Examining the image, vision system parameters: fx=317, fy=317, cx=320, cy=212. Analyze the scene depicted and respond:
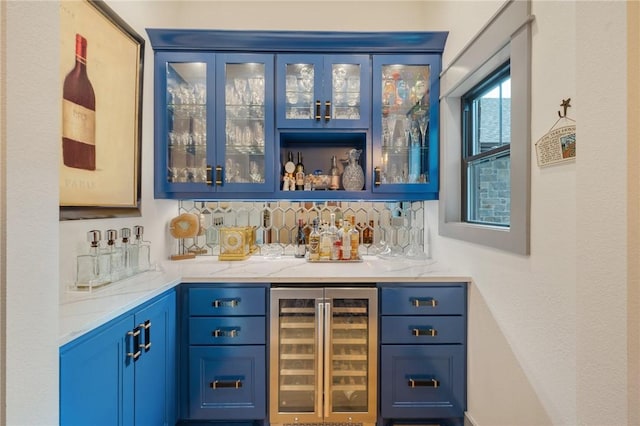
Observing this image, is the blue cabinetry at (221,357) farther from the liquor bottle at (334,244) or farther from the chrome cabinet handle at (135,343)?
the liquor bottle at (334,244)

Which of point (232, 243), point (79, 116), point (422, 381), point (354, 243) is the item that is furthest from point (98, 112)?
point (422, 381)

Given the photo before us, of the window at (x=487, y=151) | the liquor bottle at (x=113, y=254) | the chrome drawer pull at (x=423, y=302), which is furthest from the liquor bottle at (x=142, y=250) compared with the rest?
the window at (x=487, y=151)

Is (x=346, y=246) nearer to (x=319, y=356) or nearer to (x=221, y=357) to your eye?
(x=319, y=356)

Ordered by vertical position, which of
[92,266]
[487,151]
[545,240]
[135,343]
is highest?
[487,151]

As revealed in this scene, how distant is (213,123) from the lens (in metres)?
2.16

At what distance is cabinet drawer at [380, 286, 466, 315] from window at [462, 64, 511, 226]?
0.47 m

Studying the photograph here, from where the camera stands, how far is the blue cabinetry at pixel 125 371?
1.00m

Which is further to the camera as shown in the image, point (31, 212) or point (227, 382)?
point (227, 382)

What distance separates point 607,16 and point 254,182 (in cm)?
185

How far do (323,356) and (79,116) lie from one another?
1709 millimetres

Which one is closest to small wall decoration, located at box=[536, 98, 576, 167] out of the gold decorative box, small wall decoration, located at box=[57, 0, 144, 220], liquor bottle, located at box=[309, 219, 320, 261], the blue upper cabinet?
the blue upper cabinet

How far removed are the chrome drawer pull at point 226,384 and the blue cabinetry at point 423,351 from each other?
807 millimetres

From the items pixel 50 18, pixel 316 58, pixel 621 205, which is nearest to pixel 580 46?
pixel 621 205

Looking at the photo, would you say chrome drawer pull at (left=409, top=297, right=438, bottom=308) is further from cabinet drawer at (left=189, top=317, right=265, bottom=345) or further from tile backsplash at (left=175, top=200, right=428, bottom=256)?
cabinet drawer at (left=189, top=317, right=265, bottom=345)
